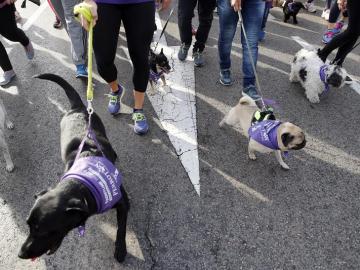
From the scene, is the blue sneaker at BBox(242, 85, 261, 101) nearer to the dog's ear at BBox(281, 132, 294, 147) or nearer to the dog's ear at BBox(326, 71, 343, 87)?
the dog's ear at BBox(326, 71, 343, 87)

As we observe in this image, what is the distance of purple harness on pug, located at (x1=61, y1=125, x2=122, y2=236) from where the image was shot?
1.91 metres

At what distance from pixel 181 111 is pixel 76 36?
156 cm

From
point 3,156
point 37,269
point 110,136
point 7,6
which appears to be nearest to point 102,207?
point 37,269

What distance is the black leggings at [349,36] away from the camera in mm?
3639

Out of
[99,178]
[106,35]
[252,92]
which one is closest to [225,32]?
[252,92]

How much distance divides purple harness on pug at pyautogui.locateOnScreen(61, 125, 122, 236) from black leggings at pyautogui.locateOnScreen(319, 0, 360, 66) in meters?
3.40

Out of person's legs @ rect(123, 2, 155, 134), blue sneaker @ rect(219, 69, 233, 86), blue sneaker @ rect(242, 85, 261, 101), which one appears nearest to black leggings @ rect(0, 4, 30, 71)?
person's legs @ rect(123, 2, 155, 134)

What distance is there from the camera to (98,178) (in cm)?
194

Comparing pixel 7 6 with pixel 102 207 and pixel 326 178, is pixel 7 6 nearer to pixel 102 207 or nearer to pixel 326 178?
Answer: pixel 102 207

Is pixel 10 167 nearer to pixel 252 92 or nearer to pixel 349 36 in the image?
pixel 252 92

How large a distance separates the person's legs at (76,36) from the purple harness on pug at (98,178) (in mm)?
2183

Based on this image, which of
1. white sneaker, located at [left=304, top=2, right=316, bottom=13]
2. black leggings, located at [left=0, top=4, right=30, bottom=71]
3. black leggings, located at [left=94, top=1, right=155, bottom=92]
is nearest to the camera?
black leggings, located at [left=94, top=1, right=155, bottom=92]

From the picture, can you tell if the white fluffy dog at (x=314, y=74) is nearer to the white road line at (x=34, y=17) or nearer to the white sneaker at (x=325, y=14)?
the white sneaker at (x=325, y=14)

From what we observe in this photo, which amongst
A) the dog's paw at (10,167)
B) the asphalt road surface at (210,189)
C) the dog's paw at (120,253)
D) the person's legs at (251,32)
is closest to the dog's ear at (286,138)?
the asphalt road surface at (210,189)
